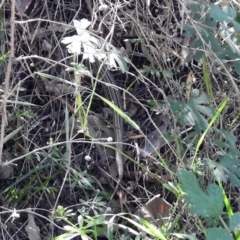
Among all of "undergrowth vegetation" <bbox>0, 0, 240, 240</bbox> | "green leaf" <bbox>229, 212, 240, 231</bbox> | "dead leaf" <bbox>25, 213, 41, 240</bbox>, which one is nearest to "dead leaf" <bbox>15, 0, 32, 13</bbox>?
"undergrowth vegetation" <bbox>0, 0, 240, 240</bbox>

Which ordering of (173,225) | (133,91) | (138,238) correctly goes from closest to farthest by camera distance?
(138,238) → (173,225) → (133,91)

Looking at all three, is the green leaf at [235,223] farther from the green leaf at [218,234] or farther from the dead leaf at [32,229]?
the dead leaf at [32,229]

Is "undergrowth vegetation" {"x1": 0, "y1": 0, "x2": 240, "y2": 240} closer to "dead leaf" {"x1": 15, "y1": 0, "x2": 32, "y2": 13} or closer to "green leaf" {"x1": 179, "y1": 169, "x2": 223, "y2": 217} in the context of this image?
"dead leaf" {"x1": 15, "y1": 0, "x2": 32, "y2": 13}

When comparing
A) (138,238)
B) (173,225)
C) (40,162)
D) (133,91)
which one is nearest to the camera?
(138,238)

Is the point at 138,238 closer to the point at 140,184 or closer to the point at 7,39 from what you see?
the point at 140,184

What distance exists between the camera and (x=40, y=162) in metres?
1.89

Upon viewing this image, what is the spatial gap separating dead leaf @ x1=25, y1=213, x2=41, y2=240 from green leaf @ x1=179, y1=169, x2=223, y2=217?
60 centimetres

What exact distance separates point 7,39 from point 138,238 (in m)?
0.81

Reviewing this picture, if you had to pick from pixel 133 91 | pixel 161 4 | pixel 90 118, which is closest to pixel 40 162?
pixel 90 118

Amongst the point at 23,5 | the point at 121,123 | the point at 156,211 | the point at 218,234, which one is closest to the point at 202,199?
the point at 218,234

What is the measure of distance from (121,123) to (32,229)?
18.3 inches

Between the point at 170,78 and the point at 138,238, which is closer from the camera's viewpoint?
the point at 138,238

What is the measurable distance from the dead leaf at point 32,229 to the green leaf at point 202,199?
1.97 ft

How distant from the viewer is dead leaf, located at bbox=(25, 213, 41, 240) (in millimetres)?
1852
